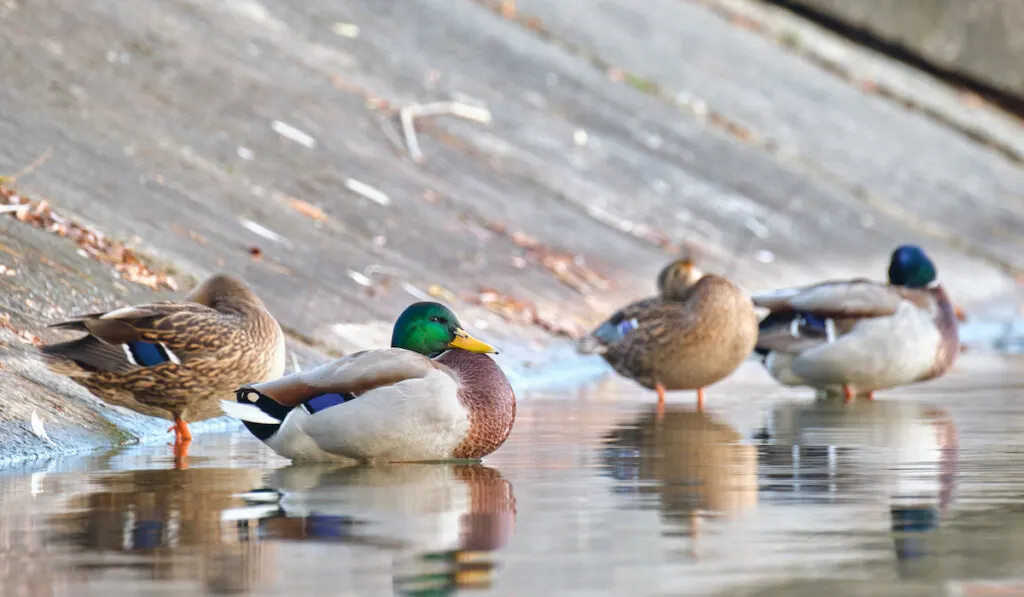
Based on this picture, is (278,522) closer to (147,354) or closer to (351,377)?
(351,377)

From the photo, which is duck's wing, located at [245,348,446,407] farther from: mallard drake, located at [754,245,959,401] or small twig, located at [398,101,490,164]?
small twig, located at [398,101,490,164]

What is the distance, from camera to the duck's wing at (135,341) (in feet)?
28.1

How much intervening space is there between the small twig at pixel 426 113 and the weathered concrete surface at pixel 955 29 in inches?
406

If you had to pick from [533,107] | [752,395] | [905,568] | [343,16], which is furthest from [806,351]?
[343,16]

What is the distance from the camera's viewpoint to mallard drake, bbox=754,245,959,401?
11992 millimetres

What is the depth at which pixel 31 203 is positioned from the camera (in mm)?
11844

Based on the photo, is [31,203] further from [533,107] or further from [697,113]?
[697,113]

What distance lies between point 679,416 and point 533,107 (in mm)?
10128

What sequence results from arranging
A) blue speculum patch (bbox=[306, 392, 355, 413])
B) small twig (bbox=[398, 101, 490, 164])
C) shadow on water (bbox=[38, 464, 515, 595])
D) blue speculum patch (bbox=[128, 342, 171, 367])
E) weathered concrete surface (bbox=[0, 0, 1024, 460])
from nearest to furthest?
shadow on water (bbox=[38, 464, 515, 595]), blue speculum patch (bbox=[306, 392, 355, 413]), blue speculum patch (bbox=[128, 342, 171, 367]), weathered concrete surface (bbox=[0, 0, 1024, 460]), small twig (bbox=[398, 101, 490, 164])

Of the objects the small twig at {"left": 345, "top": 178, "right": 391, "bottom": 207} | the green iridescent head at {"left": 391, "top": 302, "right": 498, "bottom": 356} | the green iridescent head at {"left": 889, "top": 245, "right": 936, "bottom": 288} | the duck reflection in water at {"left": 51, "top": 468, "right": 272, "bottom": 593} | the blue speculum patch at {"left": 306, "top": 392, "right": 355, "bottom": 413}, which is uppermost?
the small twig at {"left": 345, "top": 178, "right": 391, "bottom": 207}

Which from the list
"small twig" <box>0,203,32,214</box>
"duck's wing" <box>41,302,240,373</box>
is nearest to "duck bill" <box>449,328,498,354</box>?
"duck's wing" <box>41,302,240,373</box>

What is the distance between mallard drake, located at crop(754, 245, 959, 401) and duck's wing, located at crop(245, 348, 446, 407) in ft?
14.9

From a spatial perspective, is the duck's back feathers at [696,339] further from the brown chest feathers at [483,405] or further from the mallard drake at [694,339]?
the brown chest feathers at [483,405]

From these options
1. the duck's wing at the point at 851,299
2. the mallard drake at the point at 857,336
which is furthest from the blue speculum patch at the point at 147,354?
the duck's wing at the point at 851,299
